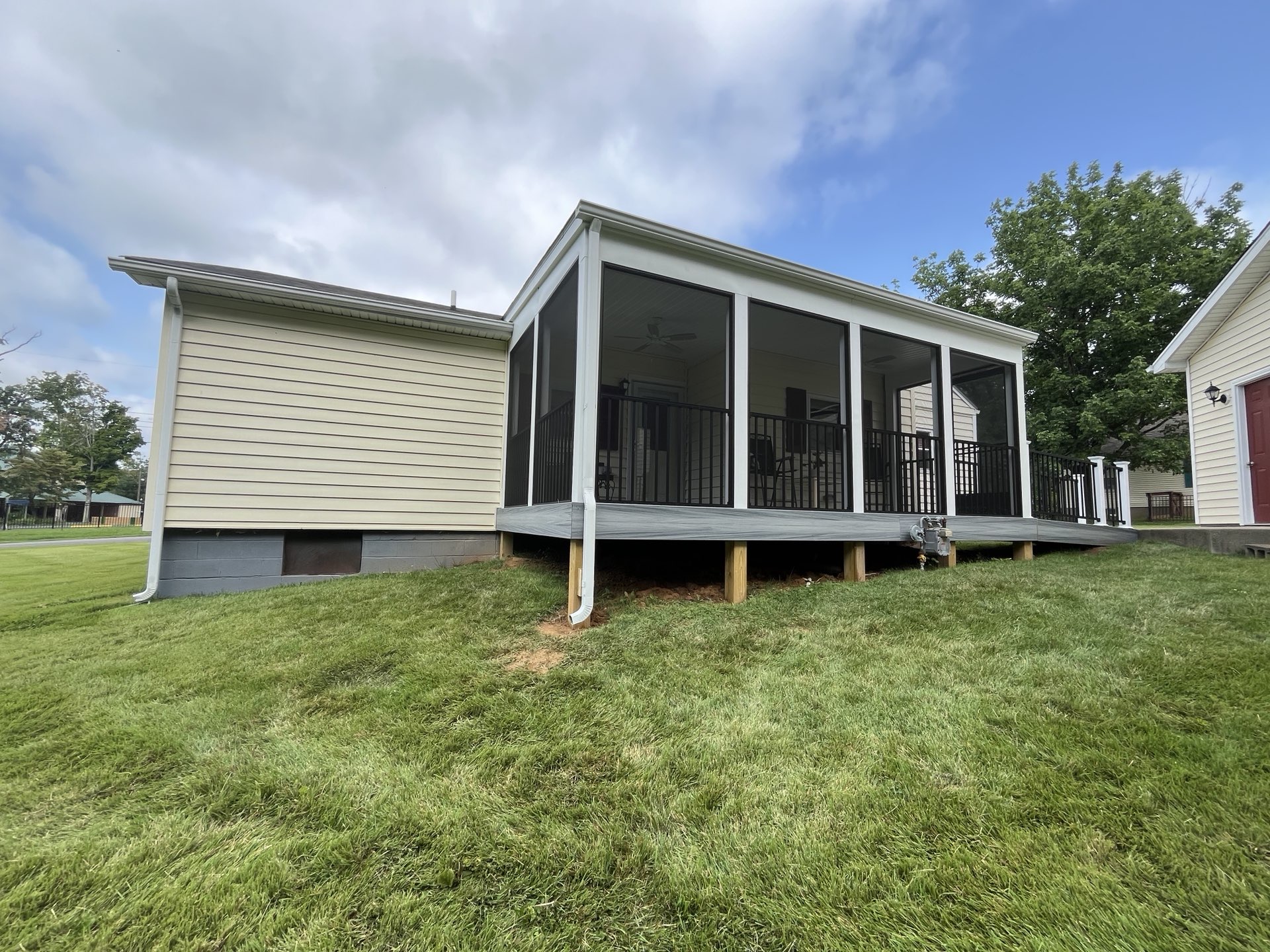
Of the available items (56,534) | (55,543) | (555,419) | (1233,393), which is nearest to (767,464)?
(555,419)

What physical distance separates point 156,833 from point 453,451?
5008 millimetres

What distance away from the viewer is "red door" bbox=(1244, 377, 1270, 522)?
6.83 metres

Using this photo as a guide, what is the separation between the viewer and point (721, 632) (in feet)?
12.1

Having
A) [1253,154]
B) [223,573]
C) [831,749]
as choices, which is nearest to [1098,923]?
[831,749]

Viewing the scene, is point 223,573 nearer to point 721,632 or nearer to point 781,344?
point 721,632

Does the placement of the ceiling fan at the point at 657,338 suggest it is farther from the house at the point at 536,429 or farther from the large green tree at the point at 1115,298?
the large green tree at the point at 1115,298

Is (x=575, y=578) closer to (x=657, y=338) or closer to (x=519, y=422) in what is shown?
(x=519, y=422)

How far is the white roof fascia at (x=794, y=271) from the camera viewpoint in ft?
14.2

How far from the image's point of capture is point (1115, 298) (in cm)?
1507

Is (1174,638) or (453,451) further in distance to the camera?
(453,451)

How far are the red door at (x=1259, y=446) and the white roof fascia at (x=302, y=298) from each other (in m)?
9.91

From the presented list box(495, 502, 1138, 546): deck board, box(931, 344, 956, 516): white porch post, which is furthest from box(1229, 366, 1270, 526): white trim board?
box(931, 344, 956, 516): white porch post

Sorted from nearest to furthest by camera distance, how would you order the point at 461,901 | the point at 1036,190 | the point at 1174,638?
1. the point at 461,901
2. the point at 1174,638
3. the point at 1036,190

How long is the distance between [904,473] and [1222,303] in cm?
574
